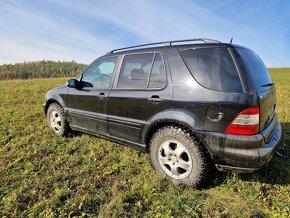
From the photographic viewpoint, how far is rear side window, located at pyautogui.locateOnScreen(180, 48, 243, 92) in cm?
252

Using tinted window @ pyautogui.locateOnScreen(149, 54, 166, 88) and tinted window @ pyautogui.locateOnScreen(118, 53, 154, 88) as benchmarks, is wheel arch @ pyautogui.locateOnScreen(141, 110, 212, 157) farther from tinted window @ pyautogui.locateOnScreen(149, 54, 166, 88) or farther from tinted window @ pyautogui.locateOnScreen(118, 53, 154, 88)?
tinted window @ pyautogui.locateOnScreen(118, 53, 154, 88)

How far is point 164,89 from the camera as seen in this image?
2986 millimetres

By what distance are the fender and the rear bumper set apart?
172 millimetres

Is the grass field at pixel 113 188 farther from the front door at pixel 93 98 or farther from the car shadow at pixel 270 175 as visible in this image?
the front door at pixel 93 98

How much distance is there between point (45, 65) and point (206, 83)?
3814 inches

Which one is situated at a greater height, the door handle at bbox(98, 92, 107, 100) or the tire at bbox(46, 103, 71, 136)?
the door handle at bbox(98, 92, 107, 100)

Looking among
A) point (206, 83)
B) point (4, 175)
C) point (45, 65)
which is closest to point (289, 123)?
point (206, 83)

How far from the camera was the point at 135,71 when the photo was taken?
3.46 m

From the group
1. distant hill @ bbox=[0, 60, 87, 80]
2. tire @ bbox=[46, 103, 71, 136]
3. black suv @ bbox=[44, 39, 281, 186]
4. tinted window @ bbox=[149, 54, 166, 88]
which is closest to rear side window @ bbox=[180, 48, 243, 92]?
black suv @ bbox=[44, 39, 281, 186]

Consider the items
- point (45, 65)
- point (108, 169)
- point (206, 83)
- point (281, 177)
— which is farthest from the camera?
point (45, 65)

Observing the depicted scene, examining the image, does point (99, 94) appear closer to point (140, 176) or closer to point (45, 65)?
point (140, 176)

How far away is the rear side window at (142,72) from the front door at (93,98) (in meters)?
0.29

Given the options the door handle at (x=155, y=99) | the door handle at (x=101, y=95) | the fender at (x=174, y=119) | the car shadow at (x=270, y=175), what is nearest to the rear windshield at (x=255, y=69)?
the fender at (x=174, y=119)

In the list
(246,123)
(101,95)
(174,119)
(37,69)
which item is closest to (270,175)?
(246,123)
